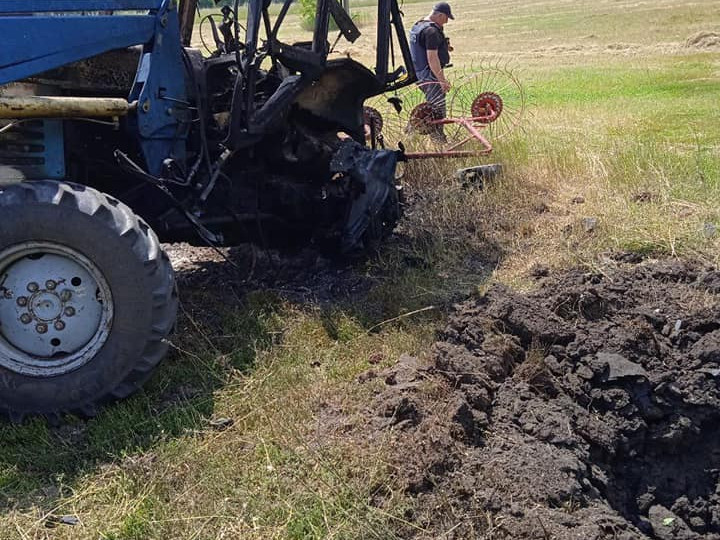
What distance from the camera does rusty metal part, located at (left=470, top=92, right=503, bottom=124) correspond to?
8.62 meters

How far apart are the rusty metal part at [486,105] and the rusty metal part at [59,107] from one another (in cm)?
506

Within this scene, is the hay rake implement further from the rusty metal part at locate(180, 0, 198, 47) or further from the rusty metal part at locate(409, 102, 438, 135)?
the rusty metal part at locate(180, 0, 198, 47)

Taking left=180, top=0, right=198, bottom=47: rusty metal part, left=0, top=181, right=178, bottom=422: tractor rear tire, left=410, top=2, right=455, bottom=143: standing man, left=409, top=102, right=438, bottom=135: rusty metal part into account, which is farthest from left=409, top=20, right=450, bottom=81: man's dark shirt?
left=0, top=181, right=178, bottom=422: tractor rear tire

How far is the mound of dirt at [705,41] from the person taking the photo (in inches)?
970

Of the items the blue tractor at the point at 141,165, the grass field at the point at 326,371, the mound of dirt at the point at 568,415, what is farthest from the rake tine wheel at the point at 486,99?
the mound of dirt at the point at 568,415

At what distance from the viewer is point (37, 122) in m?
4.21

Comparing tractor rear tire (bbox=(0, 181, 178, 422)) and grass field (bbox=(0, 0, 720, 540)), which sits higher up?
tractor rear tire (bbox=(0, 181, 178, 422))

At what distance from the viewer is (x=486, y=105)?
28.5 ft

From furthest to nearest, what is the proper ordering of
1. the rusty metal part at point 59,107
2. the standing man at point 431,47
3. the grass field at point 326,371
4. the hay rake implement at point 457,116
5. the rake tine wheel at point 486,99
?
1. the standing man at point 431,47
2. the rake tine wheel at point 486,99
3. the hay rake implement at point 457,116
4. the rusty metal part at point 59,107
5. the grass field at point 326,371

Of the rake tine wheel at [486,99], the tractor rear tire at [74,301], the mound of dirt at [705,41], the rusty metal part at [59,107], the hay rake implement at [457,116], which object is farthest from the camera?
the mound of dirt at [705,41]

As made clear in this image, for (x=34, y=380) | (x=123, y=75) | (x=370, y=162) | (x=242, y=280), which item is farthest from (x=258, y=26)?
(x=34, y=380)

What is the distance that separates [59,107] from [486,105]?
5.61 meters

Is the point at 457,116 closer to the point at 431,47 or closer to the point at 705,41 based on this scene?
the point at 431,47

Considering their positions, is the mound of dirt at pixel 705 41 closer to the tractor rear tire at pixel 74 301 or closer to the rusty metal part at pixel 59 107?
the rusty metal part at pixel 59 107
